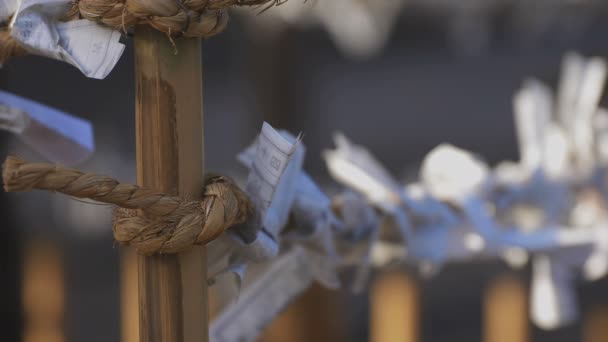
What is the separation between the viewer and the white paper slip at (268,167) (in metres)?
0.38

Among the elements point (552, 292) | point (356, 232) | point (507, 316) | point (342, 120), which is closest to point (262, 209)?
point (356, 232)

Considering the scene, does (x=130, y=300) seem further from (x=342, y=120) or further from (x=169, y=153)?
(x=342, y=120)

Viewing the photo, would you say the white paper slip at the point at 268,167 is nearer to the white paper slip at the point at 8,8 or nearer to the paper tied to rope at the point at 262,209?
the paper tied to rope at the point at 262,209

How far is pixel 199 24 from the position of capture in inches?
14.2

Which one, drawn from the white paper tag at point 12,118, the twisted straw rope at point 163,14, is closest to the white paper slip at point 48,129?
the white paper tag at point 12,118

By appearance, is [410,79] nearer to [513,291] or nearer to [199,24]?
[513,291]

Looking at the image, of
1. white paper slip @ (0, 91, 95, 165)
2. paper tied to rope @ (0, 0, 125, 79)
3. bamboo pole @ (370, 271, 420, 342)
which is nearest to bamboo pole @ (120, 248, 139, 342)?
bamboo pole @ (370, 271, 420, 342)

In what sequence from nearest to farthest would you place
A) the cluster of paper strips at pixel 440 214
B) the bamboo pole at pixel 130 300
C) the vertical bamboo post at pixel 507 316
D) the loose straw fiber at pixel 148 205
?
the loose straw fiber at pixel 148 205 < the cluster of paper strips at pixel 440 214 < the bamboo pole at pixel 130 300 < the vertical bamboo post at pixel 507 316

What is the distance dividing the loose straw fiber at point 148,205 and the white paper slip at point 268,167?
0.6 inches

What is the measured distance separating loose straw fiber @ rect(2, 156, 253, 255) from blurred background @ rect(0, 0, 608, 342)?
0.35 feet

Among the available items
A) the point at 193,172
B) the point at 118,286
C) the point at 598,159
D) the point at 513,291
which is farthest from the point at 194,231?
the point at 118,286

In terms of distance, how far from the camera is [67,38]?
1.20ft

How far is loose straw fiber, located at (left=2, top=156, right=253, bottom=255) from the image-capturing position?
0.32 m

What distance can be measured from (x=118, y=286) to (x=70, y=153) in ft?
5.47
